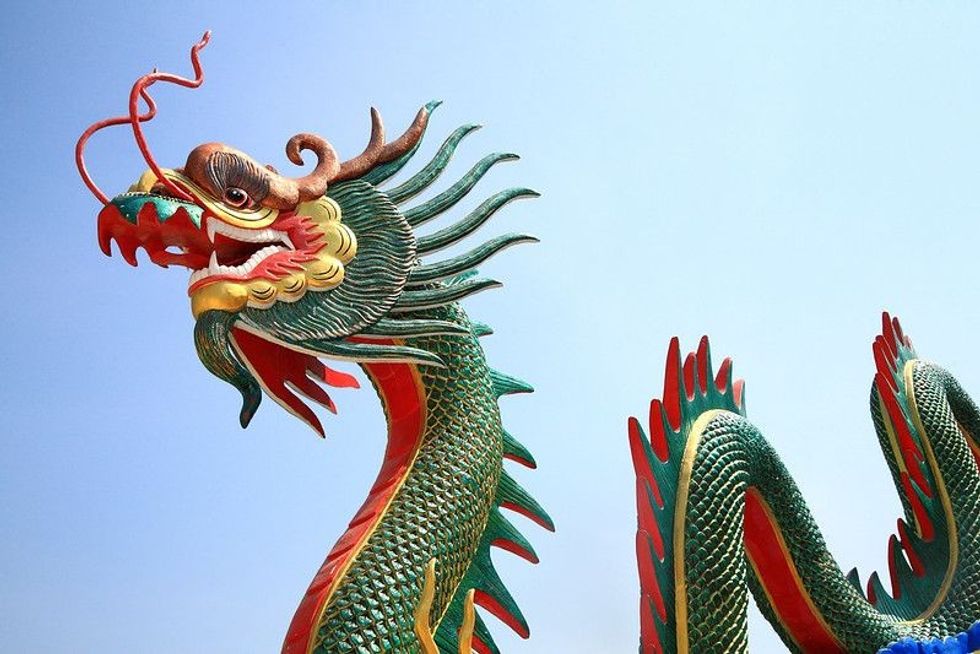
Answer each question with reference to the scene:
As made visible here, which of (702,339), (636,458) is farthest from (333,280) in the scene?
(702,339)

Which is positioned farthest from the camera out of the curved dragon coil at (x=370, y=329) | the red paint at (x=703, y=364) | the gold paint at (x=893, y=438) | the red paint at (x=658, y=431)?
the gold paint at (x=893, y=438)

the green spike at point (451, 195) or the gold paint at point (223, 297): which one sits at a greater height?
the green spike at point (451, 195)

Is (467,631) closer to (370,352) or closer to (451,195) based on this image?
(370,352)

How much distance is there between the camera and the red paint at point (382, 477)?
336cm

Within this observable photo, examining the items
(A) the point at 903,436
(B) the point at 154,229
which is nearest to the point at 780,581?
(A) the point at 903,436

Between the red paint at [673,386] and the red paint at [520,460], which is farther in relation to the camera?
the red paint at [673,386]

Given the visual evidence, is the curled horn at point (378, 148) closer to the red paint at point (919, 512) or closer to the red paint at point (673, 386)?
the red paint at point (673, 386)

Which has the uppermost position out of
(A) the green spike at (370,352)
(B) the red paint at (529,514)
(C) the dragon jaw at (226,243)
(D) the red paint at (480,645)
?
(C) the dragon jaw at (226,243)

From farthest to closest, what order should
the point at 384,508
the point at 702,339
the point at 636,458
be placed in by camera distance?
the point at 702,339, the point at 636,458, the point at 384,508

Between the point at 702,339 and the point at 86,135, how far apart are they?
8.16 ft

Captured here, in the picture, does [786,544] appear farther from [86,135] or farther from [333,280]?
[86,135]

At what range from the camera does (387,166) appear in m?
4.08

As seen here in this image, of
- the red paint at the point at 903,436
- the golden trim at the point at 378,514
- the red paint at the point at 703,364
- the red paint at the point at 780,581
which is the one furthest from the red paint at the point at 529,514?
the red paint at the point at 903,436

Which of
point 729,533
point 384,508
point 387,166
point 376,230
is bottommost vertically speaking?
point 384,508
